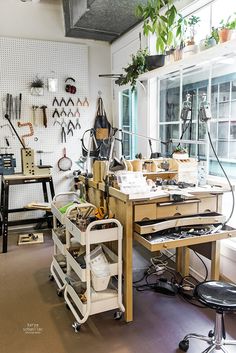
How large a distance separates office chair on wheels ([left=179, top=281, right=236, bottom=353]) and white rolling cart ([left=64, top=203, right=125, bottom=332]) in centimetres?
55

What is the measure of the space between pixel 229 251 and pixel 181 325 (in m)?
0.72

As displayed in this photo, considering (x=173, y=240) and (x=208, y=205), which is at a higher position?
(x=208, y=205)

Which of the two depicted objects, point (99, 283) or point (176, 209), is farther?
point (176, 209)

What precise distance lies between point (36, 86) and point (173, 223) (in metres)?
3.01

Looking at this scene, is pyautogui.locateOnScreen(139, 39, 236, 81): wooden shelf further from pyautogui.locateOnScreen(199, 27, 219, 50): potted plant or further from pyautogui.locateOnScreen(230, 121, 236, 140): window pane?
pyautogui.locateOnScreen(230, 121, 236, 140): window pane

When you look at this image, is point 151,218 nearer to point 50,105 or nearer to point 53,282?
point 53,282

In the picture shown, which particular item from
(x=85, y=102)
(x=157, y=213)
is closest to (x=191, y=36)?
(x=157, y=213)

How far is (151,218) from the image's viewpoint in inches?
87.0

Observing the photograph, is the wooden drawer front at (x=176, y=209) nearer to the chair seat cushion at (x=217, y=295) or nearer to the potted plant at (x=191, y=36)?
the chair seat cushion at (x=217, y=295)

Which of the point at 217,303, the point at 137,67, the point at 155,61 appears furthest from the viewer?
the point at 137,67

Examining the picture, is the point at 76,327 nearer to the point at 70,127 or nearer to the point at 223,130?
the point at 223,130

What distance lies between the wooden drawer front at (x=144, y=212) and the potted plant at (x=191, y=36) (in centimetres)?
143

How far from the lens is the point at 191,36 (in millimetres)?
2781

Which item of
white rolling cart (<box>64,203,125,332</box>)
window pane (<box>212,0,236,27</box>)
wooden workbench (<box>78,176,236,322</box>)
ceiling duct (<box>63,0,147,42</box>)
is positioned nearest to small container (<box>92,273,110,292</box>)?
white rolling cart (<box>64,203,125,332</box>)
